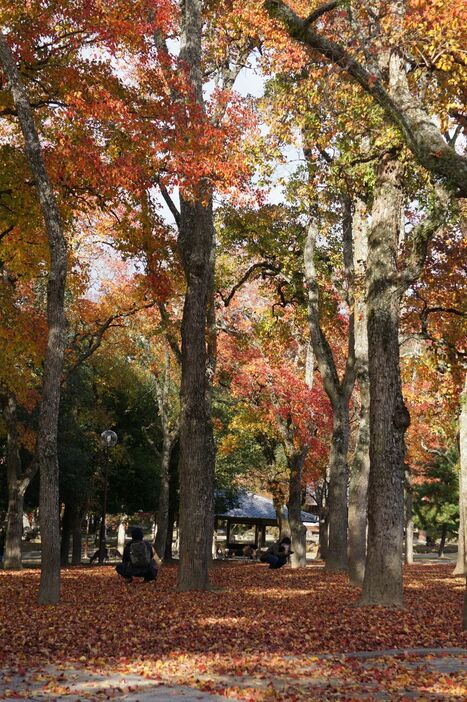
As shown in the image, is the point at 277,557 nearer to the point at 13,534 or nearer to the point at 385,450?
the point at 13,534

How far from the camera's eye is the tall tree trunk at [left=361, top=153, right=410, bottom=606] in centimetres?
1251

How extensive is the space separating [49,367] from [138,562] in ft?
20.4

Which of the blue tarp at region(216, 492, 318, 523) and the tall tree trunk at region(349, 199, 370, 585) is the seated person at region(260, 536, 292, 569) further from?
the blue tarp at region(216, 492, 318, 523)

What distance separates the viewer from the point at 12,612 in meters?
11.9

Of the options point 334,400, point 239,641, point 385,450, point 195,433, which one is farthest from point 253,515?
point 239,641

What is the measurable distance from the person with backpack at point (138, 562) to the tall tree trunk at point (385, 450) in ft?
19.8

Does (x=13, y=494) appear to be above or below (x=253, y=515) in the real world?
above

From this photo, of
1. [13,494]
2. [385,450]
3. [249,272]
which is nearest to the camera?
[385,450]

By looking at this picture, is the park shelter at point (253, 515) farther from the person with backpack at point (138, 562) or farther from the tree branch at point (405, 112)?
the tree branch at point (405, 112)

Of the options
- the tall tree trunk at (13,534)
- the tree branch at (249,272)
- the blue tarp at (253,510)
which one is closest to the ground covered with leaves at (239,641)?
the tree branch at (249,272)

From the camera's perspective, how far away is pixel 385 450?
1253 cm

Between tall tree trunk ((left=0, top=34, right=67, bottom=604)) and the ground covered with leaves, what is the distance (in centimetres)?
75

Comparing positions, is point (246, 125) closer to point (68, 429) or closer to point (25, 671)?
point (25, 671)

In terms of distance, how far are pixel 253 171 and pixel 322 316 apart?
9.27m
